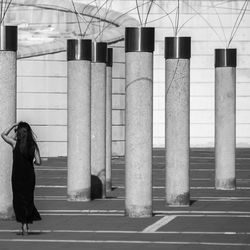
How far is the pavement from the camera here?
16.8 metres

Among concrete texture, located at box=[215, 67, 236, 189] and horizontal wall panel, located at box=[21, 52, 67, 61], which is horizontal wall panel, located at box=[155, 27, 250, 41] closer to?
horizontal wall panel, located at box=[21, 52, 67, 61]

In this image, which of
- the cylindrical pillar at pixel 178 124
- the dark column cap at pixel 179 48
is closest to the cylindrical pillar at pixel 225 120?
the cylindrical pillar at pixel 178 124

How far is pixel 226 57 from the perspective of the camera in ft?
96.2

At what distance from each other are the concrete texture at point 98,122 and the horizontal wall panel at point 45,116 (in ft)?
47.8

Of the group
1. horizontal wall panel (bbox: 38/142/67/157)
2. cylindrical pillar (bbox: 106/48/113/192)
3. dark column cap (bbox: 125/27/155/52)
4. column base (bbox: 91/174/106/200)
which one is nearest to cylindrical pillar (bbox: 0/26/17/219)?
dark column cap (bbox: 125/27/155/52)

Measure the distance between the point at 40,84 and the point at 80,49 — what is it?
16001 mm

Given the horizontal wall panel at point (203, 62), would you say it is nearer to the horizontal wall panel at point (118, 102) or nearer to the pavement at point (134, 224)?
the horizontal wall panel at point (118, 102)

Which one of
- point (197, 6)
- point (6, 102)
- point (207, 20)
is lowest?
point (6, 102)

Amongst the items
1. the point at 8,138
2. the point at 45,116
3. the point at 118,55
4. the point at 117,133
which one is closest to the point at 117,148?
the point at 117,133

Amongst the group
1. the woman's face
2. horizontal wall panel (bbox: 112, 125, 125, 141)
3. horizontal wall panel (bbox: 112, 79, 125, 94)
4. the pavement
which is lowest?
the pavement

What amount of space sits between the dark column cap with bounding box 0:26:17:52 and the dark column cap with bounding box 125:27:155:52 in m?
1.91

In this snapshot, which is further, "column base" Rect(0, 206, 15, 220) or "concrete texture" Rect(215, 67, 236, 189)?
"concrete texture" Rect(215, 67, 236, 189)

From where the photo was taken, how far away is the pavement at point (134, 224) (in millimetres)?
16797

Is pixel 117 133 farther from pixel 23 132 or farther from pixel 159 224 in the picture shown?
pixel 23 132
